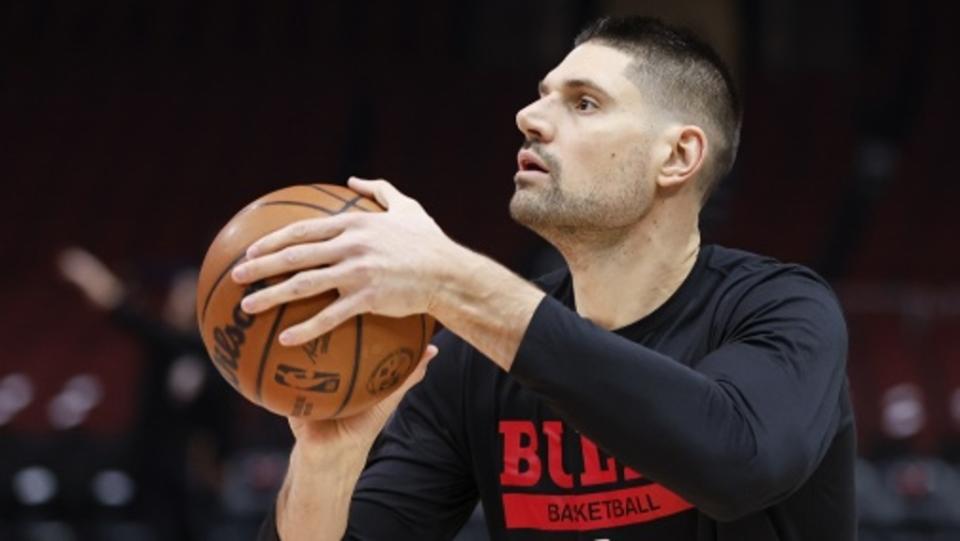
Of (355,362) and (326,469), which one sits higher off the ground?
(355,362)

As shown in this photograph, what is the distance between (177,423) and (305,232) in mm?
6122

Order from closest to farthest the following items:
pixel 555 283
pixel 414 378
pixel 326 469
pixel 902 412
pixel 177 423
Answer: pixel 414 378 → pixel 326 469 → pixel 555 283 → pixel 177 423 → pixel 902 412

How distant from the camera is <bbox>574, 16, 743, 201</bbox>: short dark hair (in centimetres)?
285

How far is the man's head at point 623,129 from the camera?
8.98ft

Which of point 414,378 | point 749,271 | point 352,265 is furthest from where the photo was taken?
point 749,271

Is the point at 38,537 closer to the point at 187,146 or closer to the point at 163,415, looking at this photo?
the point at 163,415

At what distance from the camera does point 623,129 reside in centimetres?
278

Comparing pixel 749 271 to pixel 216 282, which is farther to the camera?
pixel 749 271

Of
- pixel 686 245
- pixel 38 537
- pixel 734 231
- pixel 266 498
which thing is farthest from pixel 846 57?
pixel 686 245

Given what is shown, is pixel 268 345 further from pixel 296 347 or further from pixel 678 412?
pixel 678 412

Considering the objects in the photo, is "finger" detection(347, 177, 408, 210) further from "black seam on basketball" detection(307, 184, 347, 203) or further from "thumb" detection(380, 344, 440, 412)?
"thumb" detection(380, 344, 440, 412)

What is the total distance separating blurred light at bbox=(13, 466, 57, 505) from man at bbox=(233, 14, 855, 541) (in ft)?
19.0

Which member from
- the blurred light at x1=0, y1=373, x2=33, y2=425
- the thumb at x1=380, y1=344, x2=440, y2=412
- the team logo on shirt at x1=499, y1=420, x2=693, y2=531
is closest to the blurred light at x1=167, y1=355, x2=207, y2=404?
the blurred light at x1=0, y1=373, x2=33, y2=425

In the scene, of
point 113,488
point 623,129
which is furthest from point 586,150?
point 113,488
